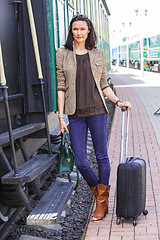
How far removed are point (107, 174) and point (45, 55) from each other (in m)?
1.23

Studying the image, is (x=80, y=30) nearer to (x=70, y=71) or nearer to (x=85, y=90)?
(x=70, y=71)

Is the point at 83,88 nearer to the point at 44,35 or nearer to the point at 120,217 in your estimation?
the point at 44,35

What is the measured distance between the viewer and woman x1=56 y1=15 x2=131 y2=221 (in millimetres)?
3496

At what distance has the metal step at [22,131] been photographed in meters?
2.93

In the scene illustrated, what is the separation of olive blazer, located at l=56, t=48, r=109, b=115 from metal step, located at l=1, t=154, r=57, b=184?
48 cm

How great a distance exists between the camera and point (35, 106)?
Answer: 3.55m

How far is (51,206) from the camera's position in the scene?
3002mm

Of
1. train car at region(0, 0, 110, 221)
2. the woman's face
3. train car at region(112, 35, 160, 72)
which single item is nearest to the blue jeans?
train car at region(0, 0, 110, 221)

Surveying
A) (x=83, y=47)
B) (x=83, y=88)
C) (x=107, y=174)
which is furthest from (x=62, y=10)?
(x=107, y=174)

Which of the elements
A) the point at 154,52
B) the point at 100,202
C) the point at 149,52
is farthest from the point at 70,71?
the point at 149,52

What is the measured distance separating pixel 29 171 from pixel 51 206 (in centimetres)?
33

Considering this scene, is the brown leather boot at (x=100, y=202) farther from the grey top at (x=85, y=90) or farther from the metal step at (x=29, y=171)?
the grey top at (x=85, y=90)

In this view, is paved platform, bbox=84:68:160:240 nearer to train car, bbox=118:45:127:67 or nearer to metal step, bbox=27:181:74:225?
metal step, bbox=27:181:74:225

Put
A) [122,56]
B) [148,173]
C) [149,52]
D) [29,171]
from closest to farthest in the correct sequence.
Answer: [29,171], [148,173], [149,52], [122,56]
